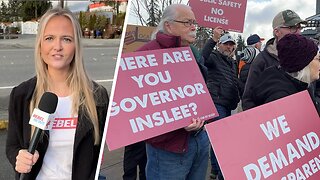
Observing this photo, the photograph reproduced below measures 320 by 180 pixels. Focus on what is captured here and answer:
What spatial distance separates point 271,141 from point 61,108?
0.98 m

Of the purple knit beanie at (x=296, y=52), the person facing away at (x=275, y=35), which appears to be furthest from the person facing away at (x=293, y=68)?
the person facing away at (x=275, y=35)

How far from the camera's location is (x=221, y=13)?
359 cm

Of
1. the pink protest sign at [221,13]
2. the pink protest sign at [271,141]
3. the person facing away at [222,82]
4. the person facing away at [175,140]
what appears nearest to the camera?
the pink protest sign at [271,141]

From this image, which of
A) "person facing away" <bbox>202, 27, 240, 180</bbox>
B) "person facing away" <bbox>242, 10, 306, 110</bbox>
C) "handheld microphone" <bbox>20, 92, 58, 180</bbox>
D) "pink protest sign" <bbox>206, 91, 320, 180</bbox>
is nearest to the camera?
"handheld microphone" <bbox>20, 92, 58, 180</bbox>

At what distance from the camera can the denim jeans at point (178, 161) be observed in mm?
2451

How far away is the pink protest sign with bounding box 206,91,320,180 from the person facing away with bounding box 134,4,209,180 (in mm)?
569

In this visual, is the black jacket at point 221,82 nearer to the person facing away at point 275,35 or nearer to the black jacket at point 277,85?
the person facing away at point 275,35

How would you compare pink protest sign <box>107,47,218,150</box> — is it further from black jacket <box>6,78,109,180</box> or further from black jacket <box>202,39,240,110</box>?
black jacket <box>202,39,240,110</box>

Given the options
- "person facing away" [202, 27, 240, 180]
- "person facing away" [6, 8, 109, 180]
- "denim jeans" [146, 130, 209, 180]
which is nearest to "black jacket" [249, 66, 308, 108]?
"denim jeans" [146, 130, 209, 180]

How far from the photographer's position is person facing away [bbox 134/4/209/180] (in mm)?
2385

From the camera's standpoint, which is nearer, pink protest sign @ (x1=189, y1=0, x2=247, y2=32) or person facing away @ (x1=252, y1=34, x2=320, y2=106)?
person facing away @ (x1=252, y1=34, x2=320, y2=106)

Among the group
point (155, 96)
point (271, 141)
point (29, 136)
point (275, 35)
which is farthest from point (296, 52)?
point (29, 136)

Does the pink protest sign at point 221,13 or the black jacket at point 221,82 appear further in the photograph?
the black jacket at point 221,82

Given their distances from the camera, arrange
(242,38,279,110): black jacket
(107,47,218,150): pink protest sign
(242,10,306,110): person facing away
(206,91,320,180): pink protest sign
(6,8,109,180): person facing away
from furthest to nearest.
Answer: (242,10,306,110): person facing away → (242,38,279,110): black jacket → (107,47,218,150): pink protest sign → (206,91,320,180): pink protest sign → (6,8,109,180): person facing away
